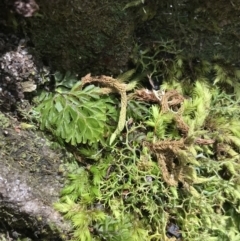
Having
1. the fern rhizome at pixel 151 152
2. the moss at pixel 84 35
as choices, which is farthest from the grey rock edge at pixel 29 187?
the moss at pixel 84 35

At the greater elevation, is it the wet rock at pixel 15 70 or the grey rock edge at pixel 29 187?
the wet rock at pixel 15 70

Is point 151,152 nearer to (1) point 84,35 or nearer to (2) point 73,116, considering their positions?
(2) point 73,116

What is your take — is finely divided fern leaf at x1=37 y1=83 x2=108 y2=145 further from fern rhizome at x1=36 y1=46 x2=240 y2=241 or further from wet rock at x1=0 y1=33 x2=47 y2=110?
wet rock at x1=0 y1=33 x2=47 y2=110

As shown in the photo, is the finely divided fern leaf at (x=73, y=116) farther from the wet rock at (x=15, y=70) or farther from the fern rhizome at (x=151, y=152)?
the wet rock at (x=15, y=70)

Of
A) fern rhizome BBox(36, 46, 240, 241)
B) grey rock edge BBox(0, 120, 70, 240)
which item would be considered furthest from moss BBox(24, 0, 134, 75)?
grey rock edge BBox(0, 120, 70, 240)

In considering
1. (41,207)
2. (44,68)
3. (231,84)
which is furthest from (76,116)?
(231,84)

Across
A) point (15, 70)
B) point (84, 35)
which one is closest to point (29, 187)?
point (15, 70)
